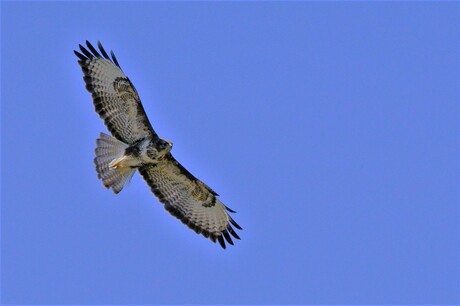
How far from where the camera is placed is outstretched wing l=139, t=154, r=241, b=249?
1477 centimetres

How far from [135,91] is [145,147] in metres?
0.80

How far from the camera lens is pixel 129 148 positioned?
46.5 feet

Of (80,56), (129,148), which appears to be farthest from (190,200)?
(80,56)

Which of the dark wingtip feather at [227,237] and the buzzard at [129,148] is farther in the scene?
the dark wingtip feather at [227,237]

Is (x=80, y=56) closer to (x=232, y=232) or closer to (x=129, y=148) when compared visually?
(x=129, y=148)

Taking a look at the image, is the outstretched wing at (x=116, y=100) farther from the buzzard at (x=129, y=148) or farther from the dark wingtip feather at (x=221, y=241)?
the dark wingtip feather at (x=221, y=241)

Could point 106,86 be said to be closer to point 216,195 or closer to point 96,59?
point 96,59

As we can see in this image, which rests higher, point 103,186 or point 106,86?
point 106,86

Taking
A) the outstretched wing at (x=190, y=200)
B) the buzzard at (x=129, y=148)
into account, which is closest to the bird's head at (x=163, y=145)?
the buzzard at (x=129, y=148)

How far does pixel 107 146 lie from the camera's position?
1425cm

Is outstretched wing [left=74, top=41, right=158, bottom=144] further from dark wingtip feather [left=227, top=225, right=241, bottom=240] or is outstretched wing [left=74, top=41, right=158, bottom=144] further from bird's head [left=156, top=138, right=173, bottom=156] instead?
dark wingtip feather [left=227, top=225, right=241, bottom=240]

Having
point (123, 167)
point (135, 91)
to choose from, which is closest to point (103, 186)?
point (123, 167)

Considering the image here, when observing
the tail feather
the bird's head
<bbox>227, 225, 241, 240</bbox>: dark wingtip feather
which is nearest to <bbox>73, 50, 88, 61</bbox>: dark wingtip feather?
the tail feather

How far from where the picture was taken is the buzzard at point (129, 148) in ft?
46.4
